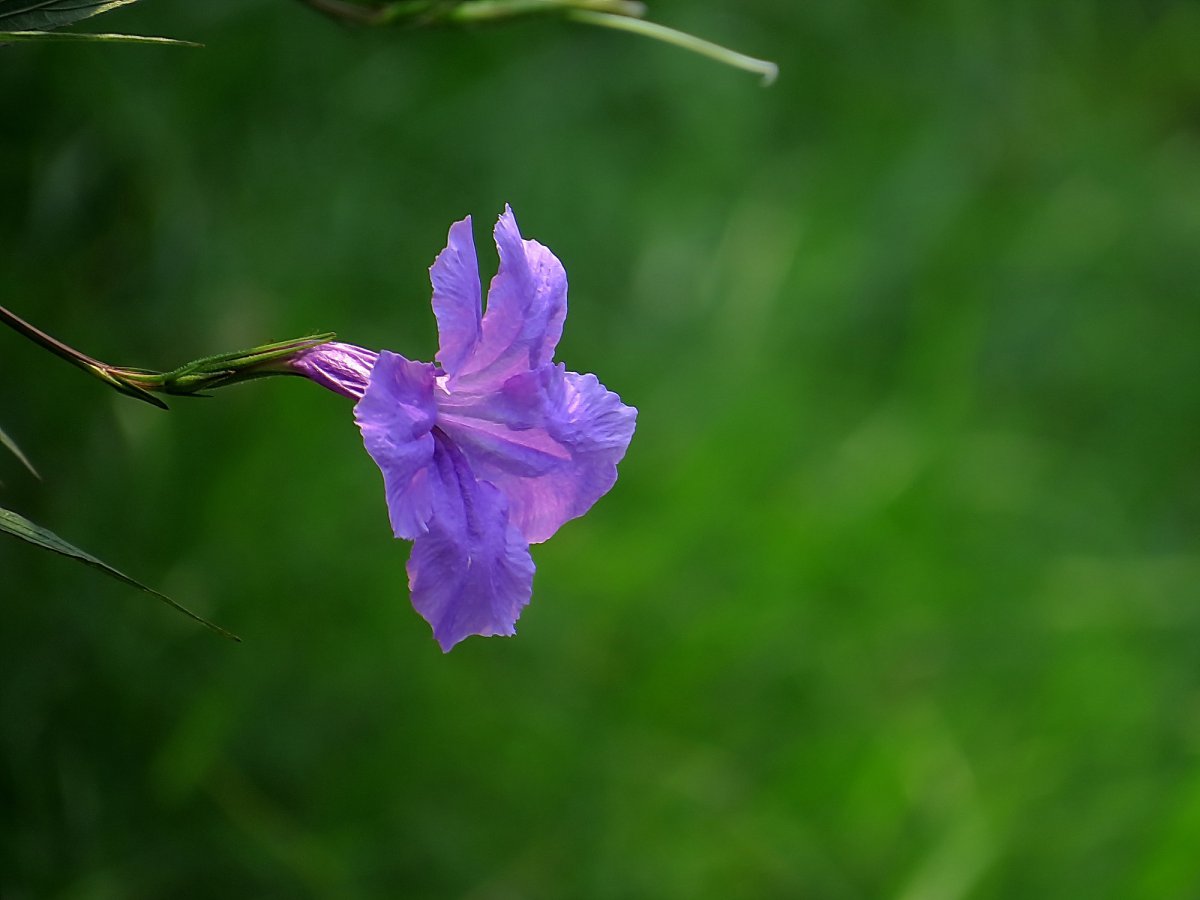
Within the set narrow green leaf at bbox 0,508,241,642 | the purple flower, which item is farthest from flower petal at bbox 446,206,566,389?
narrow green leaf at bbox 0,508,241,642

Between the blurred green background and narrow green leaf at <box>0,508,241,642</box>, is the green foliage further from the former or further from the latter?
the blurred green background

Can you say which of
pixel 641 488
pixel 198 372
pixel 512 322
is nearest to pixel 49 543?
pixel 198 372

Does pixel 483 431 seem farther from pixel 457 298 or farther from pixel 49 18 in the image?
pixel 49 18

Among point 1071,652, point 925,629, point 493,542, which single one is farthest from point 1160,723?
point 493,542

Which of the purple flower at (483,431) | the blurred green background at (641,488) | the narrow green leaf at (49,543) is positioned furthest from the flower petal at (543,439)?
the blurred green background at (641,488)

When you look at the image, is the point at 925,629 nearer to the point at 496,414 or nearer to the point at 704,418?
the point at 704,418

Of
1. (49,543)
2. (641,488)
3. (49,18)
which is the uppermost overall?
(49,18)

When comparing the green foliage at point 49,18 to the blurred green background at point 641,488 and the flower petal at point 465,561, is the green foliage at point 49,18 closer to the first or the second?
the flower petal at point 465,561
